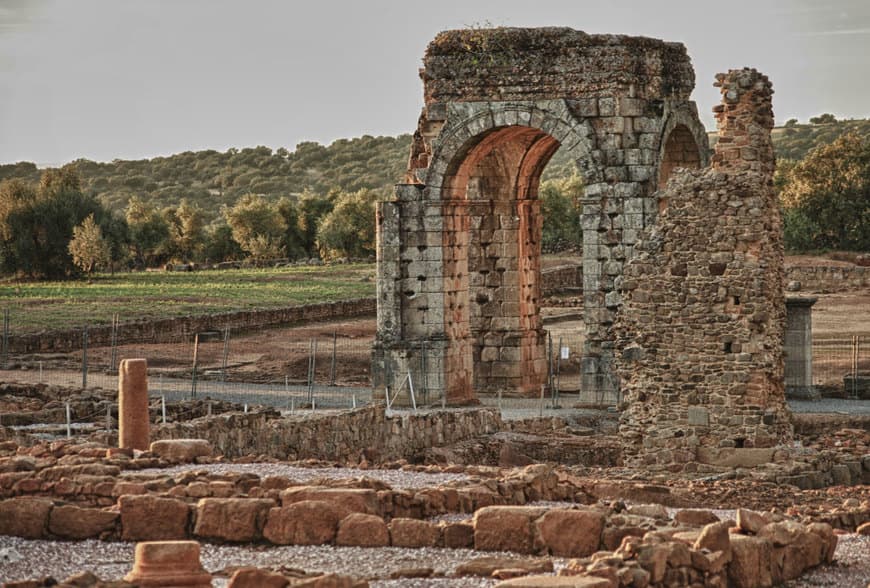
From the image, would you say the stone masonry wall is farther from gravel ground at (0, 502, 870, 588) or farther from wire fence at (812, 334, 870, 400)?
wire fence at (812, 334, 870, 400)

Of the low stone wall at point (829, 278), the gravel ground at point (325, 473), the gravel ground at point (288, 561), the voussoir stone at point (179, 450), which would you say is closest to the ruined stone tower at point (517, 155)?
the gravel ground at point (325, 473)

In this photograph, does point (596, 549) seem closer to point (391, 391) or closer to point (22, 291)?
point (391, 391)

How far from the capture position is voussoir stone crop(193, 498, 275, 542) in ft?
55.7

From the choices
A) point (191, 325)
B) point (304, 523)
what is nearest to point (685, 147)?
point (191, 325)

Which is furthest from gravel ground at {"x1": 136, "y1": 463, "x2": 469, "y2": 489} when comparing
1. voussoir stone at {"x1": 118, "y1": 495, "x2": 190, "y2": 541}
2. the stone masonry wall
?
the stone masonry wall

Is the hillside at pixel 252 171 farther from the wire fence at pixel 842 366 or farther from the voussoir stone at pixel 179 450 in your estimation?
the voussoir stone at pixel 179 450

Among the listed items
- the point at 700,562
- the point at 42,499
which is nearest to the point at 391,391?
the point at 42,499

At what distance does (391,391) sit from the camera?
3547 cm

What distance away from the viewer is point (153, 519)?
17.2 metres

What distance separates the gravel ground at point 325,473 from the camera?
19.9m

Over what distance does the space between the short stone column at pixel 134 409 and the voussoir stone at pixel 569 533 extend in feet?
25.1

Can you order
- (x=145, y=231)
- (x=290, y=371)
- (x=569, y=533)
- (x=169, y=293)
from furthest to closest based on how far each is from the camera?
(x=145, y=231) → (x=169, y=293) → (x=290, y=371) → (x=569, y=533)

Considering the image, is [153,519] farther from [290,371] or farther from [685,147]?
[290,371]

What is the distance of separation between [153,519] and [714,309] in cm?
929
